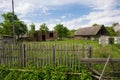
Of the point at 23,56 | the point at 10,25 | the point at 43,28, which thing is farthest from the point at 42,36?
the point at 23,56

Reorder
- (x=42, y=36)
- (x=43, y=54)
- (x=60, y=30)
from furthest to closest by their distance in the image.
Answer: (x=60, y=30) → (x=42, y=36) → (x=43, y=54)

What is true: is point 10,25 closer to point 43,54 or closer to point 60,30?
point 60,30

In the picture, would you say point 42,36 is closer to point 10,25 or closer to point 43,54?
point 10,25

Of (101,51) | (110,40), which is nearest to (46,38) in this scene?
(110,40)

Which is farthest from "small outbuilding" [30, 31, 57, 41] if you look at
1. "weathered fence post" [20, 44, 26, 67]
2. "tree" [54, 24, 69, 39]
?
"weathered fence post" [20, 44, 26, 67]

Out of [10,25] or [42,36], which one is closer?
[10,25]

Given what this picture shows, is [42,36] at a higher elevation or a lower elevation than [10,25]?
lower

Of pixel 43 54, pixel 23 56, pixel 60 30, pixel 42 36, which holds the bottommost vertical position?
pixel 23 56

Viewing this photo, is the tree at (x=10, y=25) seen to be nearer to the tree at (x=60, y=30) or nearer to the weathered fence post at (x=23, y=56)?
the tree at (x=60, y=30)

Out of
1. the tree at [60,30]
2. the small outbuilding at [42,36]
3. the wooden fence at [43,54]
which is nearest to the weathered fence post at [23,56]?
the wooden fence at [43,54]

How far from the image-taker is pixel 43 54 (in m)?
10.4

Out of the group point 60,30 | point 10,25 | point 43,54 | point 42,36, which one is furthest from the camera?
point 60,30

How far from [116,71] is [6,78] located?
5.52 m

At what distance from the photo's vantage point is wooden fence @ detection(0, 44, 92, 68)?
32.7ft
